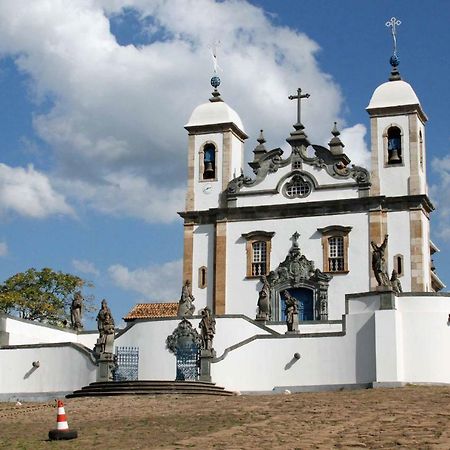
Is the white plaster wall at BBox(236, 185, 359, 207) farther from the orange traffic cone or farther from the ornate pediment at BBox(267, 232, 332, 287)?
the orange traffic cone

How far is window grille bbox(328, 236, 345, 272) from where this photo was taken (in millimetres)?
43031

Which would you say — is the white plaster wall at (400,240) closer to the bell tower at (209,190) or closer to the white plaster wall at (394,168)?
the white plaster wall at (394,168)

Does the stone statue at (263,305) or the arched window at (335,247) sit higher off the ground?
the arched window at (335,247)

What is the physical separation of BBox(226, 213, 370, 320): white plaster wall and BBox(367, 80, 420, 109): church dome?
212 inches

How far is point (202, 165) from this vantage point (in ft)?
156

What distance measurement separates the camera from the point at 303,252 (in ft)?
143

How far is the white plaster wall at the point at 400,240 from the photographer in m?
42.0

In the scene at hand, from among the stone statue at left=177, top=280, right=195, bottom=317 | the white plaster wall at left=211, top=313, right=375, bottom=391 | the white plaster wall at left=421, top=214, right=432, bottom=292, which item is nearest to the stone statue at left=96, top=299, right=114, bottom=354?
the white plaster wall at left=211, top=313, right=375, bottom=391

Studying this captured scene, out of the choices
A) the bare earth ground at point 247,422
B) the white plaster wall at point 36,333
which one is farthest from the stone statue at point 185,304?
the bare earth ground at point 247,422

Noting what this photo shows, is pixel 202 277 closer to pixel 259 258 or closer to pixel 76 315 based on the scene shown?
pixel 259 258

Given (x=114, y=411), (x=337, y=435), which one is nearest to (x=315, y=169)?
(x=114, y=411)

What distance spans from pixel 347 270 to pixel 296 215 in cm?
347

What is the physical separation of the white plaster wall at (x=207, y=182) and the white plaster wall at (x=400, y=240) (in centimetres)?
821

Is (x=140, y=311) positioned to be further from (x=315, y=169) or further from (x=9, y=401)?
(x=9, y=401)
